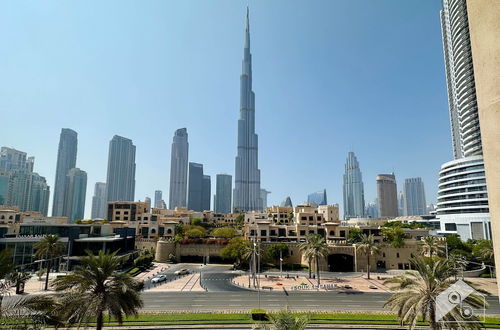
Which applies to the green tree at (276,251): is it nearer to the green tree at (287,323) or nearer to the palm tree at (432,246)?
the palm tree at (432,246)

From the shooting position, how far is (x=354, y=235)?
7894cm

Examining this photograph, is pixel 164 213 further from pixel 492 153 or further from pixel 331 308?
pixel 492 153

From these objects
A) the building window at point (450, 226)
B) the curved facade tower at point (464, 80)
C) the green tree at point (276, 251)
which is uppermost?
the curved facade tower at point (464, 80)

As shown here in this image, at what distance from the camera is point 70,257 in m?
64.7

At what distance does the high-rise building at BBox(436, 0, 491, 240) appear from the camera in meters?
97.2

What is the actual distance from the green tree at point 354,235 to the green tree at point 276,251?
1858 centimetres

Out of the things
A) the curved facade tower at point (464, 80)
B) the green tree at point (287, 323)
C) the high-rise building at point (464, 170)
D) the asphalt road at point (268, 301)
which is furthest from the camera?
the curved facade tower at point (464, 80)

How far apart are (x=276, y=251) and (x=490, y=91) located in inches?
2788

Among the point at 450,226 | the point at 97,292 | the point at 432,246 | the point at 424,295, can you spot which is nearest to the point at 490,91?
the point at 424,295

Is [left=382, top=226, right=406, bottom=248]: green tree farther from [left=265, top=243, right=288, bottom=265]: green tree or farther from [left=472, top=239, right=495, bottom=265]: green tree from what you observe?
[left=265, top=243, right=288, bottom=265]: green tree

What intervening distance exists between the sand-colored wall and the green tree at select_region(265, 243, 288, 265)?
68.5 metres

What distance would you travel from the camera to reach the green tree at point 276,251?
69.8 metres

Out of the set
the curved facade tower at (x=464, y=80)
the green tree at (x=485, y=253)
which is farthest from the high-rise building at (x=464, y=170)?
the green tree at (x=485, y=253)

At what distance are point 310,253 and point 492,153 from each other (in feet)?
188
